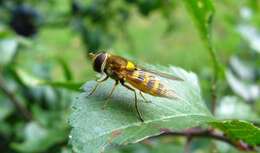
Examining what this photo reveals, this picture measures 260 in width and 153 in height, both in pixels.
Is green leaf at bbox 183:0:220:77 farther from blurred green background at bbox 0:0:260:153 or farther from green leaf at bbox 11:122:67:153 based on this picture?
green leaf at bbox 11:122:67:153

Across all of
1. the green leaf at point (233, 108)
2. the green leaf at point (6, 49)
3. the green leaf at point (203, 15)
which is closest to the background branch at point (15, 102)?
the green leaf at point (6, 49)

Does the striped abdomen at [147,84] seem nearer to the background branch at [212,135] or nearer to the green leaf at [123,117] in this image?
the green leaf at [123,117]

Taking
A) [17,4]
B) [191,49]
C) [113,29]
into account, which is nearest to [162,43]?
[191,49]

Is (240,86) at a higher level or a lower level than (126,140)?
higher

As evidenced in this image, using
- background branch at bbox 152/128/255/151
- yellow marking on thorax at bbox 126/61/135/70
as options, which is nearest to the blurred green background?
background branch at bbox 152/128/255/151

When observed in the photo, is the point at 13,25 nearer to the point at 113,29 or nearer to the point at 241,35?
the point at 113,29
